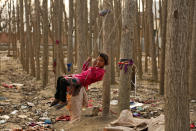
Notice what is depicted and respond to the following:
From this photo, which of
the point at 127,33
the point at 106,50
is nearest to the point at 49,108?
the point at 106,50

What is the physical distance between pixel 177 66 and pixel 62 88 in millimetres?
1603

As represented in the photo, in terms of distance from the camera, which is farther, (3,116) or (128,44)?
(3,116)

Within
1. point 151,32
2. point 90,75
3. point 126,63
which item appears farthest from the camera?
point 151,32

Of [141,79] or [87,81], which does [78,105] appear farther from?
[141,79]

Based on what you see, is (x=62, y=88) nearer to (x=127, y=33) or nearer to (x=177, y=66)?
(x=177, y=66)

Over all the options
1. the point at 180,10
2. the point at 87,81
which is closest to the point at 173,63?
the point at 180,10

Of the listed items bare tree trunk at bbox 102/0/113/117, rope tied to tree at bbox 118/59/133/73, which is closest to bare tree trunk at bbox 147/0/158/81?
bare tree trunk at bbox 102/0/113/117

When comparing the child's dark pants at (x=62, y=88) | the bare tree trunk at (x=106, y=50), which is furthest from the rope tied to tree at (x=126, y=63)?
the child's dark pants at (x=62, y=88)

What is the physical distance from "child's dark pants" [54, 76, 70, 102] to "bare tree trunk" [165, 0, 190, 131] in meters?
1.40

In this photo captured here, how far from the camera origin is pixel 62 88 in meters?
3.77

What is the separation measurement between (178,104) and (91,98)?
16.6 feet

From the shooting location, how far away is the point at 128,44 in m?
5.20

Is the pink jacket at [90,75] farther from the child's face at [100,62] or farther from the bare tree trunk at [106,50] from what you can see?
the bare tree trunk at [106,50]

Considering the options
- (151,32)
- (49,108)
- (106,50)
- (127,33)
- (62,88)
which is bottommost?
(49,108)
